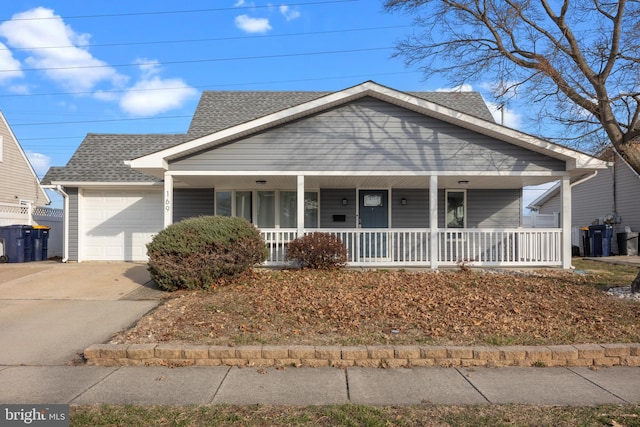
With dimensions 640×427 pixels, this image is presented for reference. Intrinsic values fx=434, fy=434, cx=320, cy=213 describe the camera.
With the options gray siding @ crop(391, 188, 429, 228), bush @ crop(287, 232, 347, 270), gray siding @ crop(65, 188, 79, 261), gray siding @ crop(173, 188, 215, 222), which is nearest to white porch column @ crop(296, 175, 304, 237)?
bush @ crop(287, 232, 347, 270)

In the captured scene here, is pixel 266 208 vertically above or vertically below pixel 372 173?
below

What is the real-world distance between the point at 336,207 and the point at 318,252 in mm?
4069

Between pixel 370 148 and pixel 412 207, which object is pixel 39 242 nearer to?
pixel 370 148

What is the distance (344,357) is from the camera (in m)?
5.22

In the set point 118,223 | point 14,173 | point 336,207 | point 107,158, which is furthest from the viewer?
point 14,173

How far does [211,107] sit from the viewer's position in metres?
16.3

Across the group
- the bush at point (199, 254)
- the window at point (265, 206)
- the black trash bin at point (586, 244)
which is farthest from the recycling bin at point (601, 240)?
the bush at point (199, 254)

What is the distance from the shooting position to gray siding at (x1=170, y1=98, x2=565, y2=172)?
37.3ft

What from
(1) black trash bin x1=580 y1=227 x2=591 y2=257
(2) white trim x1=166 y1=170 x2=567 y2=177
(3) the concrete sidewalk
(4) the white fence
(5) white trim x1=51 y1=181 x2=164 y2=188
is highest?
(2) white trim x1=166 y1=170 x2=567 y2=177

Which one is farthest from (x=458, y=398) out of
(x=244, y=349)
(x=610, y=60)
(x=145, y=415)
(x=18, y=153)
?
(x=18, y=153)

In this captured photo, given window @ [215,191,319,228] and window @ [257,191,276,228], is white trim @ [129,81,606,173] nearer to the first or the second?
window @ [215,191,319,228]

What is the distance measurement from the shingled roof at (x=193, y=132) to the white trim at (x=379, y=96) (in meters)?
2.62

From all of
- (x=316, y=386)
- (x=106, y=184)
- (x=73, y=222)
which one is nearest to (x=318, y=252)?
(x=316, y=386)

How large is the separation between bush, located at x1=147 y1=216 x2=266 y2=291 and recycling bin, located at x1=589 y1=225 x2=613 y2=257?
14.9 m
